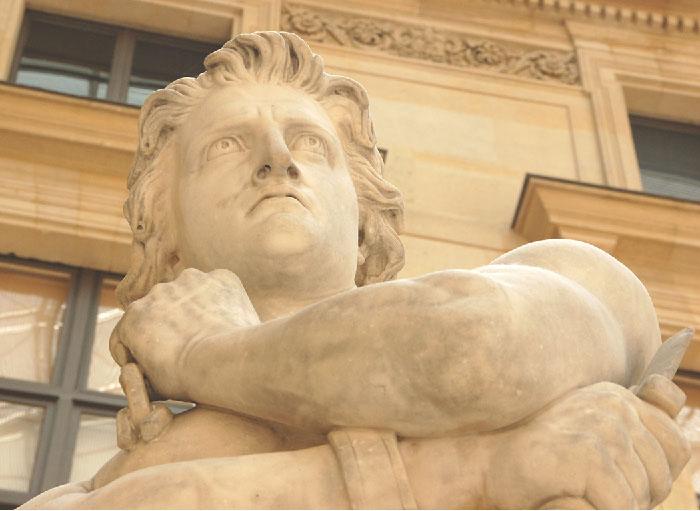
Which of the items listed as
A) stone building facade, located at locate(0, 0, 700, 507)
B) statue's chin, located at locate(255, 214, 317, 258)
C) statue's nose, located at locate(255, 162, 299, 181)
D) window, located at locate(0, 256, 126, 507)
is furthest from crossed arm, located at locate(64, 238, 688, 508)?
stone building facade, located at locate(0, 0, 700, 507)

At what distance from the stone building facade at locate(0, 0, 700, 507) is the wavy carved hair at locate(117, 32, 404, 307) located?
3906 millimetres

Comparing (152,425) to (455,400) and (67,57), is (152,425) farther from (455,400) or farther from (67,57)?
(67,57)

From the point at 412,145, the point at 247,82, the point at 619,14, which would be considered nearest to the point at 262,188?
the point at 247,82

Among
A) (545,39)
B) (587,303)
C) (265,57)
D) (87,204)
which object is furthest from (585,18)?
(587,303)

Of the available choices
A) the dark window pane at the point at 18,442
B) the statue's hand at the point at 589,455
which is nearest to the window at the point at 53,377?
the dark window pane at the point at 18,442

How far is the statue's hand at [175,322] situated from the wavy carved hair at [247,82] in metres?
0.47

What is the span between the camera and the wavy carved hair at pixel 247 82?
10.0ft

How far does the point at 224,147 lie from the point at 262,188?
18 centimetres

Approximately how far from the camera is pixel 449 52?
9688 mm

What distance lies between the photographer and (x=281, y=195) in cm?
272

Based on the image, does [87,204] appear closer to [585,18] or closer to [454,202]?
[454,202]

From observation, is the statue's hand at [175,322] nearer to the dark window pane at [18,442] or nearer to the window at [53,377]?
the window at [53,377]

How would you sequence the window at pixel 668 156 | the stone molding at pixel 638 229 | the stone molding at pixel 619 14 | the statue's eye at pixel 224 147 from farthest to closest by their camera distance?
the stone molding at pixel 619 14, the window at pixel 668 156, the stone molding at pixel 638 229, the statue's eye at pixel 224 147

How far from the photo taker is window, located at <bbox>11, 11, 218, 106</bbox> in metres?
9.38
